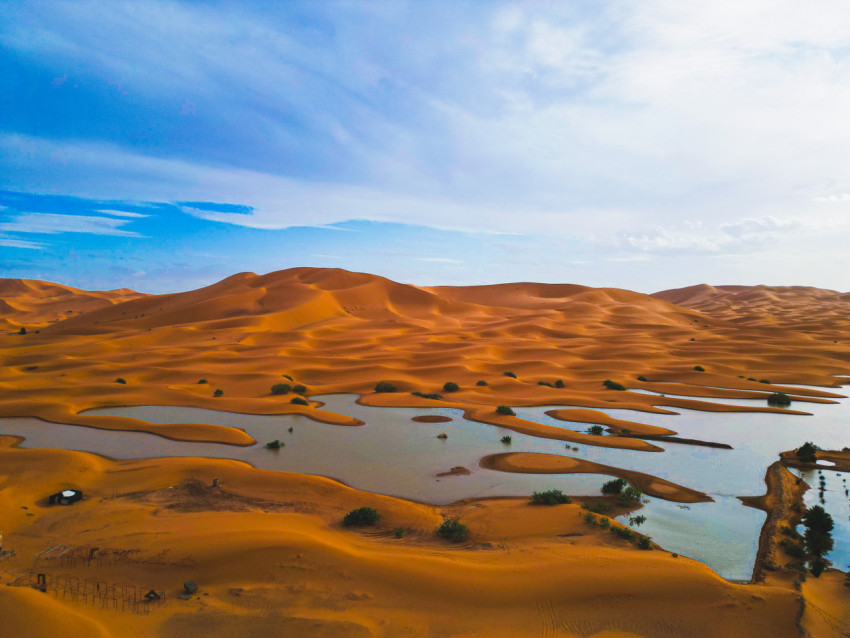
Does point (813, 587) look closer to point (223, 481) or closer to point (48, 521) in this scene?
point (223, 481)

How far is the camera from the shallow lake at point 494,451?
47.1 ft

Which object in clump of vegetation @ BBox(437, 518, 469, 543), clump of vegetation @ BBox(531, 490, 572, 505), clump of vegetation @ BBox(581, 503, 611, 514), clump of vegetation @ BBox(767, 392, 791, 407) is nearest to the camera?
clump of vegetation @ BBox(437, 518, 469, 543)

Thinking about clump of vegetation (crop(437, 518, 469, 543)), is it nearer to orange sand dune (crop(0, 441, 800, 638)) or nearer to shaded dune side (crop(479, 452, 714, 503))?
orange sand dune (crop(0, 441, 800, 638))

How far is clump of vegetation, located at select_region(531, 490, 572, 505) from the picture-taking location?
1532 cm

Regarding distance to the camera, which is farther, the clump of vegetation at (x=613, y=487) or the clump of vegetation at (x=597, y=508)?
the clump of vegetation at (x=613, y=487)

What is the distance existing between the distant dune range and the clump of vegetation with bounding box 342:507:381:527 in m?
0.48

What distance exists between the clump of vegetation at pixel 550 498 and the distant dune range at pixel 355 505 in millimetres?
505

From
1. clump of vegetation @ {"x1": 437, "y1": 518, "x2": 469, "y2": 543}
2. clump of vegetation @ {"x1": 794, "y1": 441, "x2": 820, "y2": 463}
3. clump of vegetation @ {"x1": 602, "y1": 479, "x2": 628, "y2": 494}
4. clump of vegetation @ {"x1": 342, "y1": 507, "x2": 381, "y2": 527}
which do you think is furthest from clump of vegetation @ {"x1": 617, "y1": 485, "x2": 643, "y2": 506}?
clump of vegetation @ {"x1": 794, "y1": 441, "x2": 820, "y2": 463}

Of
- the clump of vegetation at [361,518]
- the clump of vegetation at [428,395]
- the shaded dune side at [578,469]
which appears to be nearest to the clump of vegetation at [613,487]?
the shaded dune side at [578,469]

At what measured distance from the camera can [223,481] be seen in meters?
16.8

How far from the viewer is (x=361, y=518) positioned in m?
13.9

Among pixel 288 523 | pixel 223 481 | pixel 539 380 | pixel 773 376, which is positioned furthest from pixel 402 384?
pixel 773 376

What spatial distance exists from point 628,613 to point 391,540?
6.08 metres

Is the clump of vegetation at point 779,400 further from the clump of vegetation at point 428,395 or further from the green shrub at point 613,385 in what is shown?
the clump of vegetation at point 428,395
